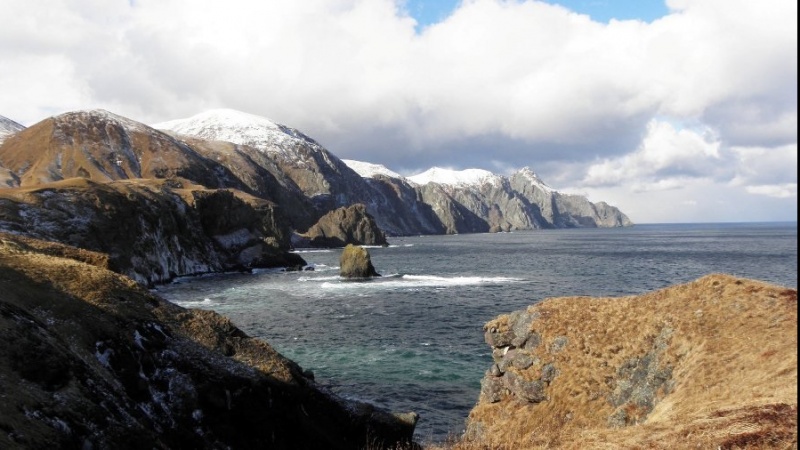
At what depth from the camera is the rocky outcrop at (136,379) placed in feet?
43.0

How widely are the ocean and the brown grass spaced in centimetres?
729

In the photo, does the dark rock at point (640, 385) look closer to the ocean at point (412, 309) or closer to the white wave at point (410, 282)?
the ocean at point (412, 309)

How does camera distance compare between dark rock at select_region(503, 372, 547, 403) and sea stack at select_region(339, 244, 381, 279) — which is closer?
dark rock at select_region(503, 372, 547, 403)

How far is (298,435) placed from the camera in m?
19.5

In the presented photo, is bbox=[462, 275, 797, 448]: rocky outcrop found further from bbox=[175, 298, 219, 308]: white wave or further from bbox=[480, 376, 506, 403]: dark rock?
bbox=[175, 298, 219, 308]: white wave

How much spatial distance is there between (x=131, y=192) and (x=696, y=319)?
101 metres

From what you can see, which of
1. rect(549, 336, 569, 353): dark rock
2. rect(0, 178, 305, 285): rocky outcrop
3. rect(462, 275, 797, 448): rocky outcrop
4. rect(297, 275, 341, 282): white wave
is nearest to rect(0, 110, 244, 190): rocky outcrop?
rect(0, 178, 305, 285): rocky outcrop

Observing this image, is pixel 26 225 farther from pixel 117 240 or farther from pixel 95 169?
pixel 95 169

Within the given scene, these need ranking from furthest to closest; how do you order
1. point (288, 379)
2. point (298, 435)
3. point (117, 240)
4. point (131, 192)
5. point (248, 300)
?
point (131, 192)
point (117, 240)
point (248, 300)
point (288, 379)
point (298, 435)

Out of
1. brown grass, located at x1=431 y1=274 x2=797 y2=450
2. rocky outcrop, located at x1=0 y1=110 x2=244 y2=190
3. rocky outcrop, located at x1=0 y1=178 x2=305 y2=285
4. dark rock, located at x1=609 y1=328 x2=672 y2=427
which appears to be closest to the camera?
brown grass, located at x1=431 y1=274 x2=797 y2=450

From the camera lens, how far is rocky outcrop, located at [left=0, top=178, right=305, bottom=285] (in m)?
73.1

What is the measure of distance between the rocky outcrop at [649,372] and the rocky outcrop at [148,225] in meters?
56.1

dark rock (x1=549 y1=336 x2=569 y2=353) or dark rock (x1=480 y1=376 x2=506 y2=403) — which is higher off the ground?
dark rock (x1=549 y1=336 x2=569 y2=353)

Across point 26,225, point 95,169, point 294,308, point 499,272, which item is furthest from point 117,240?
point 95,169
